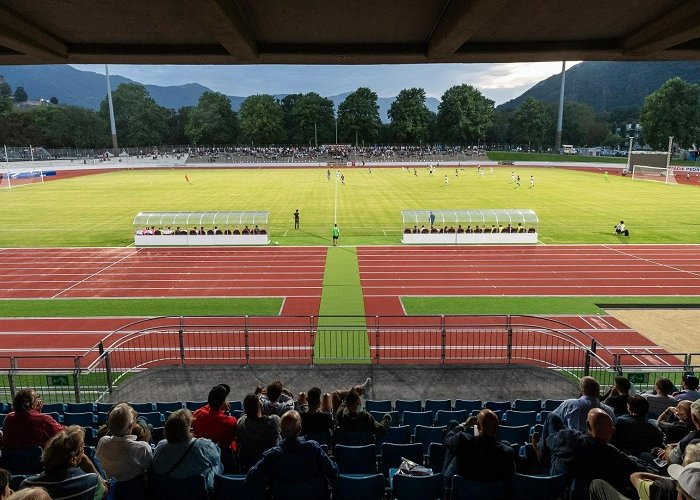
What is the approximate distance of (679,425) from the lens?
6102 mm

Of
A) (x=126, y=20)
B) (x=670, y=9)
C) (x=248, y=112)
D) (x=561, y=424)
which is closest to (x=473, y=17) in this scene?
(x=670, y=9)

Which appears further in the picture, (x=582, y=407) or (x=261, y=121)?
(x=261, y=121)

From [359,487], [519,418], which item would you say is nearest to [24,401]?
[359,487]

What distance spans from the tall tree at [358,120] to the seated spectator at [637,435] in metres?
135

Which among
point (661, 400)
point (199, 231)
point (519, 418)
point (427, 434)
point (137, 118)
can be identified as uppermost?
point (137, 118)

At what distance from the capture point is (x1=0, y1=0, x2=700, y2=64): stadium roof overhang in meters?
5.43

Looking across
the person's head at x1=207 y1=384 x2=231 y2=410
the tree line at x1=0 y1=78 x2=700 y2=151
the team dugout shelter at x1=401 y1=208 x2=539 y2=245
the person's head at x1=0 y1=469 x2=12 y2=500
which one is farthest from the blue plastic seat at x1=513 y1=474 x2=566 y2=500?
the tree line at x1=0 y1=78 x2=700 y2=151

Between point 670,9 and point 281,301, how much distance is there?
1645 centimetres

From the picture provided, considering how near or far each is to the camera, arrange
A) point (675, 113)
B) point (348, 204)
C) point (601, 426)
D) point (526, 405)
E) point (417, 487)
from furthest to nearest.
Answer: point (675, 113), point (348, 204), point (526, 405), point (417, 487), point (601, 426)

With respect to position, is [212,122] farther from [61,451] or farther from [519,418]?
[61,451]

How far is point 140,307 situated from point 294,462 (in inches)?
649

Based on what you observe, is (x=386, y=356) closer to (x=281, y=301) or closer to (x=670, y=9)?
(x=281, y=301)

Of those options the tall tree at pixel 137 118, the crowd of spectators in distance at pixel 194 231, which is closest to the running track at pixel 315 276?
the crowd of spectators in distance at pixel 194 231

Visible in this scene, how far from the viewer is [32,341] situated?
16.3 meters
